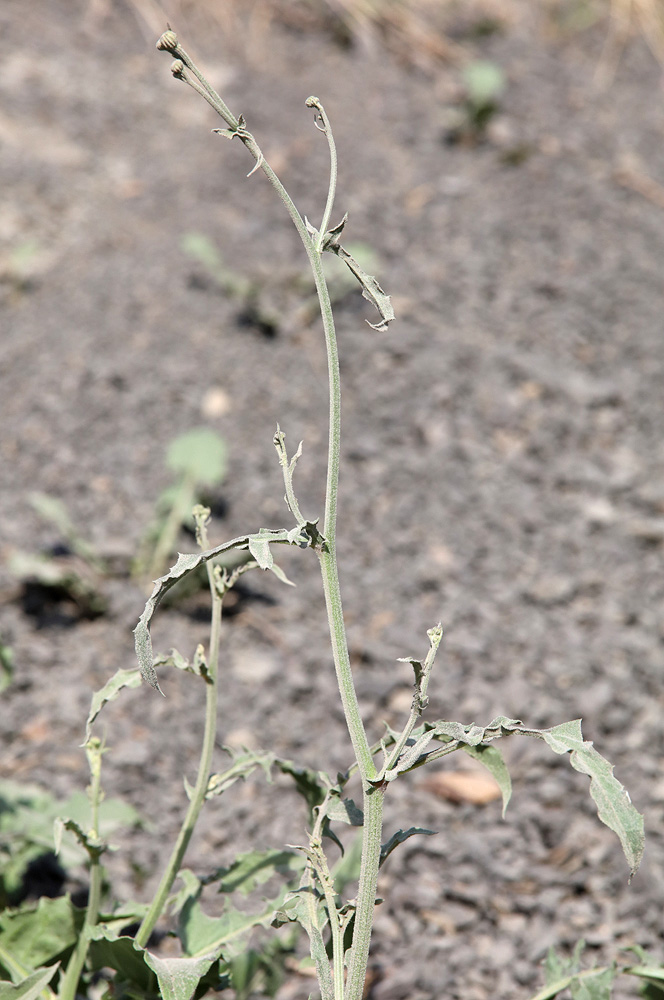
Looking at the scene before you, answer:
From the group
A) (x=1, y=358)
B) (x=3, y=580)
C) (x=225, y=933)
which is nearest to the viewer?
(x=225, y=933)

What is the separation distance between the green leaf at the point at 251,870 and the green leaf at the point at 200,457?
127cm

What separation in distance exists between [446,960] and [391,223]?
299cm

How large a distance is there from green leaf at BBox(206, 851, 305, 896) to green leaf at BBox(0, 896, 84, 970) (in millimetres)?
210

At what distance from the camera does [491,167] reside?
4.22 m

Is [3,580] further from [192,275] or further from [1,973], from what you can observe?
[192,275]

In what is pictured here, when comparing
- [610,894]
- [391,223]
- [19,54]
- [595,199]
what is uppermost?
[19,54]

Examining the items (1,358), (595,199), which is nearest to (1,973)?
(1,358)

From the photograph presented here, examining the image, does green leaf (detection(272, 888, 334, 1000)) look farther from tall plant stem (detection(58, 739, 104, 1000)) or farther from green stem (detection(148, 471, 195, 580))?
green stem (detection(148, 471, 195, 580))

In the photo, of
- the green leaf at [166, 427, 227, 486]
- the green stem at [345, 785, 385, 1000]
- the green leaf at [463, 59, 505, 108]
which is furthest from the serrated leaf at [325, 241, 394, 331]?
the green leaf at [463, 59, 505, 108]

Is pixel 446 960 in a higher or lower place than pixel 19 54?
lower

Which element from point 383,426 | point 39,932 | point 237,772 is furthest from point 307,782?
point 383,426

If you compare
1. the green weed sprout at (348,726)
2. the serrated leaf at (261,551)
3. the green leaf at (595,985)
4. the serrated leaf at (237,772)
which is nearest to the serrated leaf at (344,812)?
the green weed sprout at (348,726)

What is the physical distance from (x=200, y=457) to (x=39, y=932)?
1.40 meters

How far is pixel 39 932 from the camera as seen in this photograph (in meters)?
1.30
